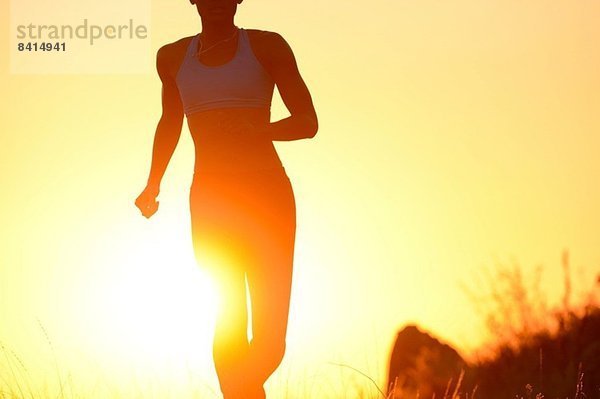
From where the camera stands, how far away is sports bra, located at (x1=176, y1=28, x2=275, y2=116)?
258 inches

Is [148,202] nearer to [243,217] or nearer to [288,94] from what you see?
[243,217]

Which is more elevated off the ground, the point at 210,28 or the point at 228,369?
the point at 210,28

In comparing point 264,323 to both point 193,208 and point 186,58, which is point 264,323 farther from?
point 186,58

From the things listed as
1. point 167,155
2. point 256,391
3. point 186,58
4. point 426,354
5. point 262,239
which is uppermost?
point 186,58

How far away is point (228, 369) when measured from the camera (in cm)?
664

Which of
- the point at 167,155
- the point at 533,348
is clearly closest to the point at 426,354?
the point at 533,348

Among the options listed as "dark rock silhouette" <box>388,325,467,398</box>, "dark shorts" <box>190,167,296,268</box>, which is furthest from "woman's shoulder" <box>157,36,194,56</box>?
"dark rock silhouette" <box>388,325,467,398</box>

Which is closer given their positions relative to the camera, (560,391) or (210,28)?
(210,28)

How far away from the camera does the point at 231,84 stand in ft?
21.5

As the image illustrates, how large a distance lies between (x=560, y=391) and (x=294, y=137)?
168 inches

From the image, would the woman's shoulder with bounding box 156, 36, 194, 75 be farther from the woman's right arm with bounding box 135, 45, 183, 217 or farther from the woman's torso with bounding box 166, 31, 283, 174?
the woman's torso with bounding box 166, 31, 283, 174

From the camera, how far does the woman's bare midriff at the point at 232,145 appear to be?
6539 mm

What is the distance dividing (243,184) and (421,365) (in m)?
5.60

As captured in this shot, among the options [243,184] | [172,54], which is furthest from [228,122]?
[172,54]
